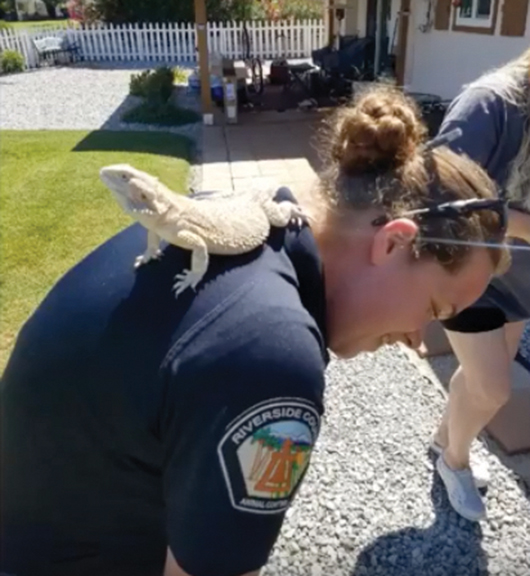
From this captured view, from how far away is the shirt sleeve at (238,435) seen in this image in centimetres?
87

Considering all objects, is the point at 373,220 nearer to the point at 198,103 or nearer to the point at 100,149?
the point at 100,149

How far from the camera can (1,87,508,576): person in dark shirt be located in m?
0.89

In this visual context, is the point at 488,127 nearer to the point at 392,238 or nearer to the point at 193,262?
the point at 392,238

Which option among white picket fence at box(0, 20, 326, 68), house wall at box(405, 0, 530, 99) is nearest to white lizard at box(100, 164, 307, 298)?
house wall at box(405, 0, 530, 99)

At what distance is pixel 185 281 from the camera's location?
0.99 metres

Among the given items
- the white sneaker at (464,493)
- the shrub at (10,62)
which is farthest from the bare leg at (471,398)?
the shrub at (10,62)

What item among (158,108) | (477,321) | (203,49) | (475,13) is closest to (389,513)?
(477,321)

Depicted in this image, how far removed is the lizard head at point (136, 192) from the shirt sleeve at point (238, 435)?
0.35m

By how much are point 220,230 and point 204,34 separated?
9372mm

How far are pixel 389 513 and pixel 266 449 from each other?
178cm

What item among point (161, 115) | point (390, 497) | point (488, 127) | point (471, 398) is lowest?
point (161, 115)

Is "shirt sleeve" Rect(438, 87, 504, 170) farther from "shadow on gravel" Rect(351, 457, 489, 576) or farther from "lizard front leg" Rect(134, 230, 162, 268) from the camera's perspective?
"shadow on gravel" Rect(351, 457, 489, 576)

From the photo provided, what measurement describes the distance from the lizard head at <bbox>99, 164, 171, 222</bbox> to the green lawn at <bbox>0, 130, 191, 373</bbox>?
8.78 ft

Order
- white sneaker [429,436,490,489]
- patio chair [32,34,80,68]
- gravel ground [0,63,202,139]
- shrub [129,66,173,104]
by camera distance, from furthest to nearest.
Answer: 1. patio chair [32,34,80,68]
2. shrub [129,66,173,104]
3. gravel ground [0,63,202,139]
4. white sneaker [429,436,490,489]
